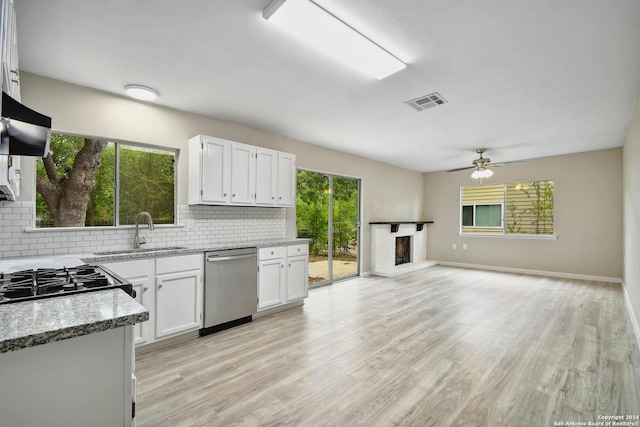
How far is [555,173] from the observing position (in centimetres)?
641

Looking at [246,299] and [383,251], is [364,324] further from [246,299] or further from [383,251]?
[383,251]

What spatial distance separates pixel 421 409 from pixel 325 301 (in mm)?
2630

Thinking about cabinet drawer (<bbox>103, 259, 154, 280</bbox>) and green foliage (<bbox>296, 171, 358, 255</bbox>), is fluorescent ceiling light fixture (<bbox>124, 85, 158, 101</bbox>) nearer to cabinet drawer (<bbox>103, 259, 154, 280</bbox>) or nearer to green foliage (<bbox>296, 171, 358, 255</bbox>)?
cabinet drawer (<bbox>103, 259, 154, 280</bbox>)

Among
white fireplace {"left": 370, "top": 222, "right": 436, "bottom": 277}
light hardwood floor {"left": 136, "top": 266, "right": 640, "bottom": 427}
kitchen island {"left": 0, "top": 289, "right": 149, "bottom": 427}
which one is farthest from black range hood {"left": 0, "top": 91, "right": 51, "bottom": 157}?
white fireplace {"left": 370, "top": 222, "right": 436, "bottom": 277}

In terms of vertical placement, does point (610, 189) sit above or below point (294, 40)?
below

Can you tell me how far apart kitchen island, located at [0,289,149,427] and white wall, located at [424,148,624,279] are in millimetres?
7672

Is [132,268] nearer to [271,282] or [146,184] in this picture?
[146,184]

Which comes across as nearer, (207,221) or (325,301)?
(207,221)

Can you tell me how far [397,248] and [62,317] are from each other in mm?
7182

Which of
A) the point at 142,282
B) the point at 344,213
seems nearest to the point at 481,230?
the point at 344,213

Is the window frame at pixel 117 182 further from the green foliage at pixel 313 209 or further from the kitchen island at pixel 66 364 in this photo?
the kitchen island at pixel 66 364

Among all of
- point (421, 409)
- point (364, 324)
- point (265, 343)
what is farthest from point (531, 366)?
point (265, 343)

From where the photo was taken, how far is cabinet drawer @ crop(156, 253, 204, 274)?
116 inches

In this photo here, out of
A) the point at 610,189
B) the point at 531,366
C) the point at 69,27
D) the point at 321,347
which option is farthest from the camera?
the point at 610,189
